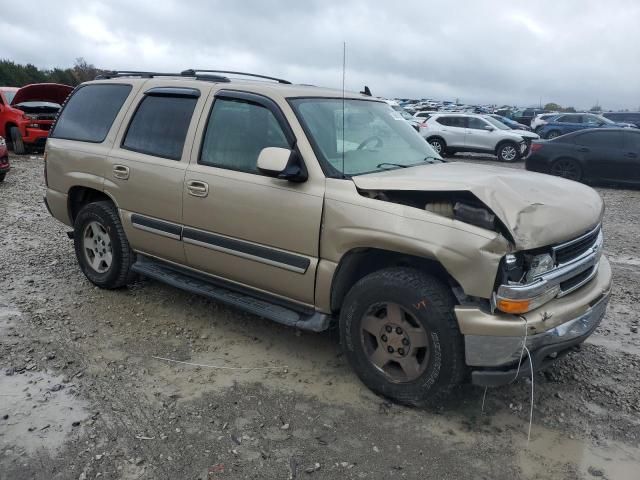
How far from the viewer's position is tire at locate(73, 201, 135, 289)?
4.86 metres

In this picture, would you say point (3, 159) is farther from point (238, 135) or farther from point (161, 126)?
point (238, 135)

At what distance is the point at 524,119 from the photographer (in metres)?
34.3

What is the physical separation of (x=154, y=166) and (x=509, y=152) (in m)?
15.8

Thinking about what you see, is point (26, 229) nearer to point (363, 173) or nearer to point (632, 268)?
point (363, 173)

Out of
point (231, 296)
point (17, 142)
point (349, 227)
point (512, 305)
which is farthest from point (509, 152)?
point (512, 305)

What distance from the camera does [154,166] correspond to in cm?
435

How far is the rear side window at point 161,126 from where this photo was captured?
430 cm

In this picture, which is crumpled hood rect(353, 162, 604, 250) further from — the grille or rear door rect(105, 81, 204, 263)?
rear door rect(105, 81, 204, 263)

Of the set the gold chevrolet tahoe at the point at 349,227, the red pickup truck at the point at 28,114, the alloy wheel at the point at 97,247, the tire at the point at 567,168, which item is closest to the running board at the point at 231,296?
the gold chevrolet tahoe at the point at 349,227

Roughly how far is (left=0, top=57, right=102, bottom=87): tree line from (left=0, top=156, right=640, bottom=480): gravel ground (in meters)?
29.3

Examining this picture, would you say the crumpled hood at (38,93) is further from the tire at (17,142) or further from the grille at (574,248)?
the grille at (574,248)

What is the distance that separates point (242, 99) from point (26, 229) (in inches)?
189

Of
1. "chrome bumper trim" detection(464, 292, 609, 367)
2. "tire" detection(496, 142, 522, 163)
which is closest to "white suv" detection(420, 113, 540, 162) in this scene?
"tire" detection(496, 142, 522, 163)

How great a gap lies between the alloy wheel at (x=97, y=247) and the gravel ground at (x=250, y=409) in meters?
0.39
